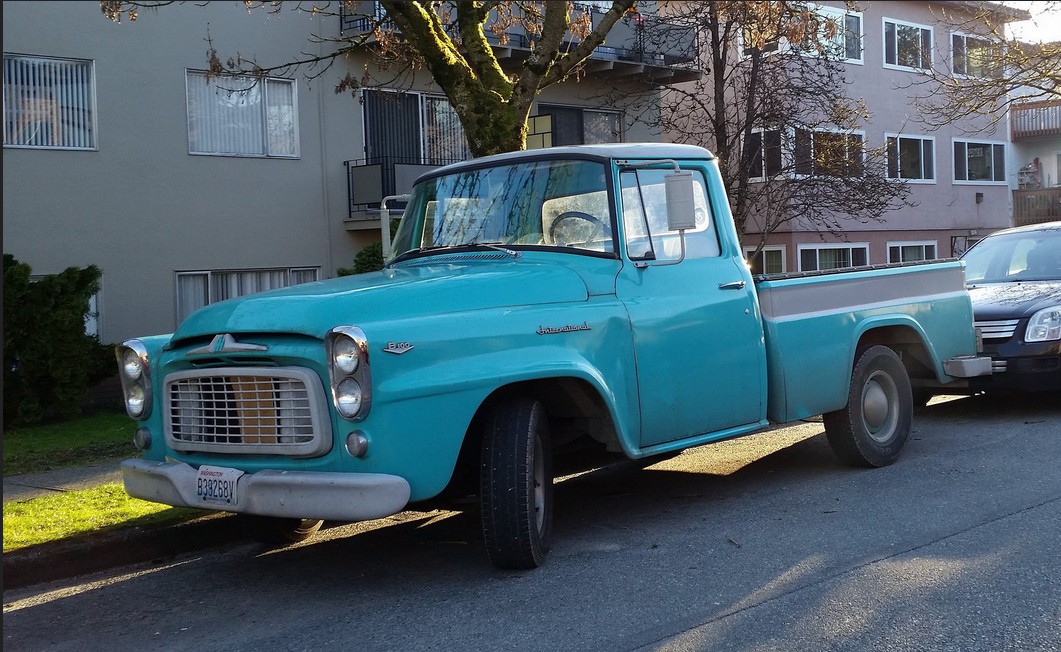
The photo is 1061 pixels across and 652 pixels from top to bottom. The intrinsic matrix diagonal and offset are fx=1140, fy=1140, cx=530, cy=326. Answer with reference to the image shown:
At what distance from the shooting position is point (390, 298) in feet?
17.4

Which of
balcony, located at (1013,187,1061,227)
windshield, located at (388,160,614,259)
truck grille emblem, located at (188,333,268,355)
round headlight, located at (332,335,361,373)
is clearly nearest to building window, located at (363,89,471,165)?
windshield, located at (388,160,614,259)

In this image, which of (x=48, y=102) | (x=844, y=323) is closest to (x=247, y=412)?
(x=844, y=323)

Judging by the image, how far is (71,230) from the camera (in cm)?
1506

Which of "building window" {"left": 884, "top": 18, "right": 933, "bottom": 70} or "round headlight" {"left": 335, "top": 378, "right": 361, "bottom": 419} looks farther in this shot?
"building window" {"left": 884, "top": 18, "right": 933, "bottom": 70}

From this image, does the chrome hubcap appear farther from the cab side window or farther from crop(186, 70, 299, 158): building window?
Answer: crop(186, 70, 299, 158): building window

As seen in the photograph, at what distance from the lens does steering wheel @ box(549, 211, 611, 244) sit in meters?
6.32

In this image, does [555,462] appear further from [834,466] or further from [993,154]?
[993,154]

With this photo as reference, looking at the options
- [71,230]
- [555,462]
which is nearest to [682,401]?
[555,462]

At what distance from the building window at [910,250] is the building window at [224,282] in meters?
17.4

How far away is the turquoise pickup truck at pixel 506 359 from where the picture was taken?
5004 millimetres

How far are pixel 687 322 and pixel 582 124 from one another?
15.8 metres

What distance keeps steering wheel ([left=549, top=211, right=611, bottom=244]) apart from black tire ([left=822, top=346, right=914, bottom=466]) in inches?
94.8

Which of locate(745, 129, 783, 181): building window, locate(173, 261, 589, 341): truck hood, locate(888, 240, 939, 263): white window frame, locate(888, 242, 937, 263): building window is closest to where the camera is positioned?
locate(173, 261, 589, 341): truck hood

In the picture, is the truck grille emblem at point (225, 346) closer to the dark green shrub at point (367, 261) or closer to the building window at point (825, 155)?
the dark green shrub at point (367, 261)
